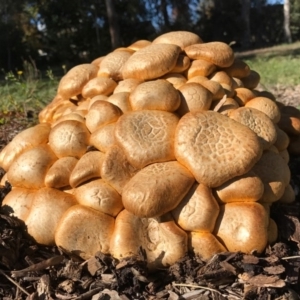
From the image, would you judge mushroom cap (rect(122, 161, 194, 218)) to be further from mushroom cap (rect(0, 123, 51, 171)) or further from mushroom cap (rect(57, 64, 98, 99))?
mushroom cap (rect(57, 64, 98, 99))

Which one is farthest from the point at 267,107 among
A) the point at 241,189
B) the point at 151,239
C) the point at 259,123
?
the point at 151,239

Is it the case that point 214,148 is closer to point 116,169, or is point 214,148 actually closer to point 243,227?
point 243,227

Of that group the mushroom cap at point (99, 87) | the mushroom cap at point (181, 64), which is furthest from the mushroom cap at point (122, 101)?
the mushroom cap at point (181, 64)

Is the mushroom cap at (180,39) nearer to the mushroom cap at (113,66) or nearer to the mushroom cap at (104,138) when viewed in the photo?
the mushroom cap at (113,66)

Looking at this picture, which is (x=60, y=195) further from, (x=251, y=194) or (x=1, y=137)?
(x=1, y=137)

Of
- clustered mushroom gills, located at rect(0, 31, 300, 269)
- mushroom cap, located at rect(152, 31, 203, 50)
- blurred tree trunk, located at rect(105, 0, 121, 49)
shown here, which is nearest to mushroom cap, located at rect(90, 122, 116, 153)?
clustered mushroom gills, located at rect(0, 31, 300, 269)
